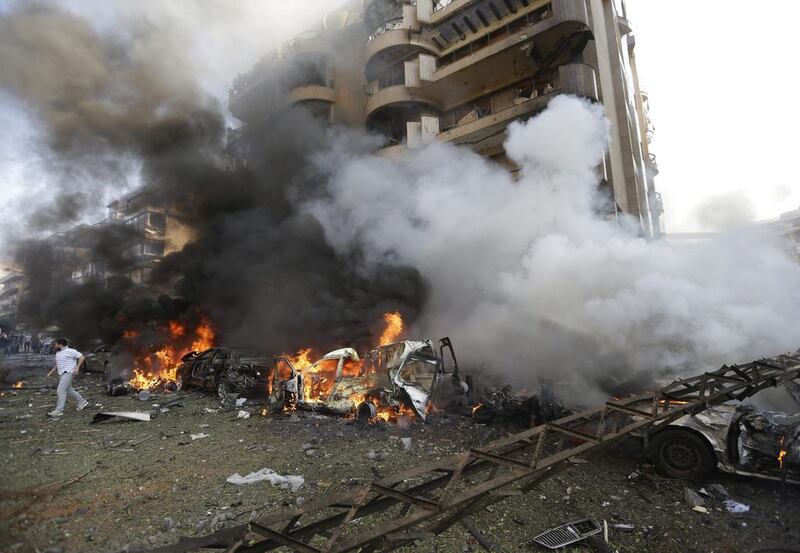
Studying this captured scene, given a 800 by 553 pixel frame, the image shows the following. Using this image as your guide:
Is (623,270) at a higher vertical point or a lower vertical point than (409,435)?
higher

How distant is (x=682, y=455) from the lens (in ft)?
16.0

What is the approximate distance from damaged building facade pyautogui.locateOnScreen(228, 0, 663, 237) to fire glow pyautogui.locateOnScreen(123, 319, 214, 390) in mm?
9254

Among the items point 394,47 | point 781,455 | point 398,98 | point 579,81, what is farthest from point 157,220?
point 781,455

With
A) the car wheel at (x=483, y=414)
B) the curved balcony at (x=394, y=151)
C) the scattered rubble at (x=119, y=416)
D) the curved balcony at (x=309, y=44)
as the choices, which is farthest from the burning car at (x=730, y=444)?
the curved balcony at (x=309, y=44)

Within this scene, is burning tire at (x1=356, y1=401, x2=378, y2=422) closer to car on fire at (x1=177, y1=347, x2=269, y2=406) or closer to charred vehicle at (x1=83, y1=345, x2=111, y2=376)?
car on fire at (x1=177, y1=347, x2=269, y2=406)

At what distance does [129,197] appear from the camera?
17.0m

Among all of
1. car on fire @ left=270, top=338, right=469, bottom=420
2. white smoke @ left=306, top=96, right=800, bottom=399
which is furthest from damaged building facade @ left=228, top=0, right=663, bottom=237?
car on fire @ left=270, top=338, right=469, bottom=420

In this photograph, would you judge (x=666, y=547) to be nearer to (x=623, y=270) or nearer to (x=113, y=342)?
(x=623, y=270)

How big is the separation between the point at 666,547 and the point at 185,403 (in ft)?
33.7

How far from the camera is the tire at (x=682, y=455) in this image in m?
4.72

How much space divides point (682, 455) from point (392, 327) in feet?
35.0

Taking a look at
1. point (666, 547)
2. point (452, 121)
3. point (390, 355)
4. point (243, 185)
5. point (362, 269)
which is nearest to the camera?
point (666, 547)

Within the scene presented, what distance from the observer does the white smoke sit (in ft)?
25.1

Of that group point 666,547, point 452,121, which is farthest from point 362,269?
point 666,547
